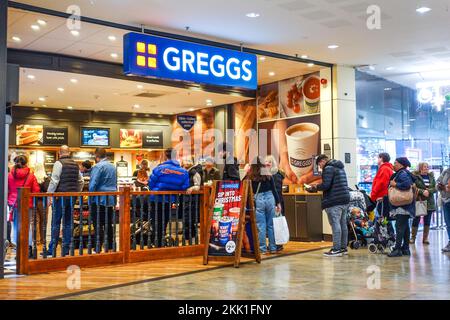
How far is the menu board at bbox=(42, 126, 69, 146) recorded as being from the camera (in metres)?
14.1

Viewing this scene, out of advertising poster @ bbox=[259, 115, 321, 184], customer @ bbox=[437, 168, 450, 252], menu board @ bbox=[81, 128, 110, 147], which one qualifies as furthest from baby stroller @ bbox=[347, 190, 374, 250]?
menu board @ bbox=[81, 128, 110, 147]

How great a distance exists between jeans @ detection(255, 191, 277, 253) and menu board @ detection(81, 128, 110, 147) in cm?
784

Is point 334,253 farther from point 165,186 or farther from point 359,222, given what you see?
point 165,186

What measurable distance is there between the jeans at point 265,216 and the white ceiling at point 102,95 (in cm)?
406

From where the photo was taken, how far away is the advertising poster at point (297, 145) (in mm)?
11211

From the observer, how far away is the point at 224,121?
14.0 meters

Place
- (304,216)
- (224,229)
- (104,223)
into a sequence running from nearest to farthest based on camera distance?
(224,229) → (104,223) → (304,216)

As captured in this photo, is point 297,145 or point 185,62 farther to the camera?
point 297,145

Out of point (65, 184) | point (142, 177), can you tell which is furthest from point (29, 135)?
point (65, 184)

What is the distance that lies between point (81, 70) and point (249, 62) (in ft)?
11.1

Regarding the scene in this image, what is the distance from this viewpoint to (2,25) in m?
6.25

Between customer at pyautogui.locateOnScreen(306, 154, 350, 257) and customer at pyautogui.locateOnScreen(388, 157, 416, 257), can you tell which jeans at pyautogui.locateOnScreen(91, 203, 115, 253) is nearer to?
customer at pyautogui.locateOnScreen(306, 154, 350, 257)

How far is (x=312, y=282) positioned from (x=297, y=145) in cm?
582
